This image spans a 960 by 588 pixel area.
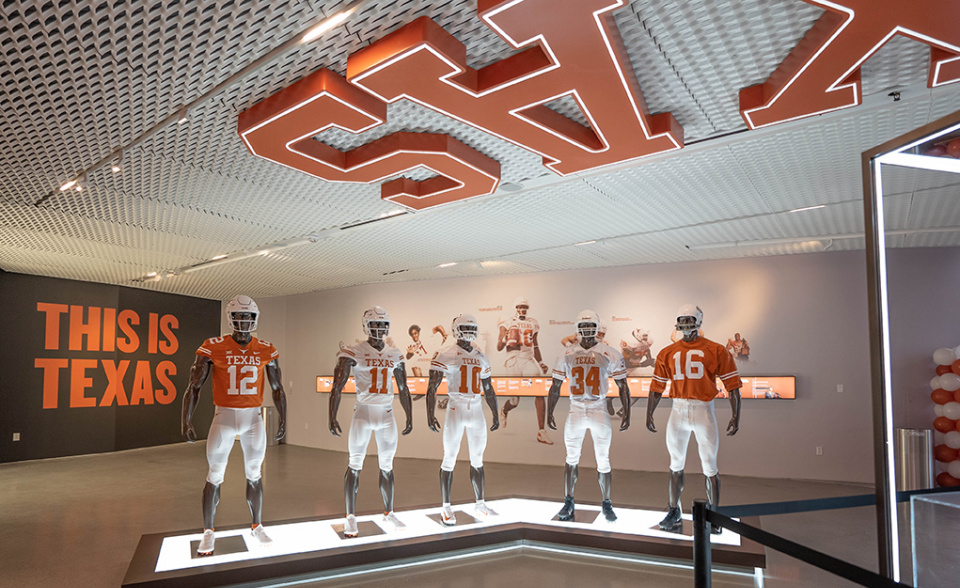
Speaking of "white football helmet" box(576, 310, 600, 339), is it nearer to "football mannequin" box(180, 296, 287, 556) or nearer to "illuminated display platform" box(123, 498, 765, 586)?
"illuminated display platform" box(123, 498, 765, 586)

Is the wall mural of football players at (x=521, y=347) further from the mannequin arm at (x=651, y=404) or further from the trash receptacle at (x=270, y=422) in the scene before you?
the trash receptacle at (x=270, y=422)

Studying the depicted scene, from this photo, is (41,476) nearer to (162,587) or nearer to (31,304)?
(31,304)

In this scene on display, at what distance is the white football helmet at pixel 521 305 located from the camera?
403 inches

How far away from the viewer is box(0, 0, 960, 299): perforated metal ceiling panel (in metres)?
3.09

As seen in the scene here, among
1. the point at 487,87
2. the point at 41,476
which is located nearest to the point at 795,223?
the point at 487,87

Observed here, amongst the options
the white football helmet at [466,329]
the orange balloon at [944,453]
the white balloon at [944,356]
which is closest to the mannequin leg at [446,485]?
the white football helmet at [466,329]

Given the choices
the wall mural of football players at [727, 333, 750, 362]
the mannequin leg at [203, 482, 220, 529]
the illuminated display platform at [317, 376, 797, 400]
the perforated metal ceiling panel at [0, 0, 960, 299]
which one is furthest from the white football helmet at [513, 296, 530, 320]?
the mannequin leg at [203, 482, 220, 529]

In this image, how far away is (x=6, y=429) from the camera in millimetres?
10039

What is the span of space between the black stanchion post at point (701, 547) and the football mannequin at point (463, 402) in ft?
11.3

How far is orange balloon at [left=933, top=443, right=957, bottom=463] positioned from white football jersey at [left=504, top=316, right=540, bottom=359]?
560 centimetres

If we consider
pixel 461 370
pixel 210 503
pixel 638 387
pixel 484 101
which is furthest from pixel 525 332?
pixel 484 101

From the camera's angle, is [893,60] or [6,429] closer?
[893,60]

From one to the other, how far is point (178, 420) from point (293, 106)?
1151cm

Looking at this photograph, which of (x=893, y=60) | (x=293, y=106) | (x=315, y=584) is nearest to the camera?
(x=893, y=60)
